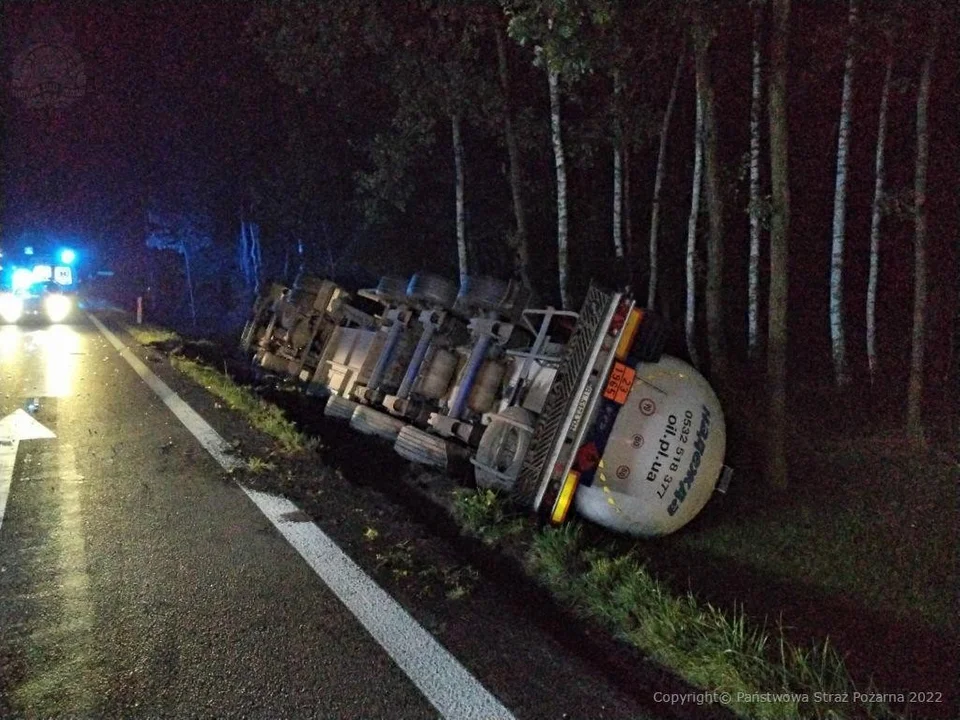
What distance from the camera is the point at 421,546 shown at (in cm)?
449

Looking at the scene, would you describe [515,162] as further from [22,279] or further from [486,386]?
[22,279]

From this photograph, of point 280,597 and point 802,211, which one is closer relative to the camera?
point 280,597

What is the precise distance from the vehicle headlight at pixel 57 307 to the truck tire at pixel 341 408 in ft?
64.4

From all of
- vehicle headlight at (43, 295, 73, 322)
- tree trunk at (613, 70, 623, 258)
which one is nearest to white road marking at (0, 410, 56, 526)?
tree trunk at (613, 70, 623, 258)

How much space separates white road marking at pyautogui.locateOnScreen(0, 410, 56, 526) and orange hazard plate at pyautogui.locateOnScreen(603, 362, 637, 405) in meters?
4.54

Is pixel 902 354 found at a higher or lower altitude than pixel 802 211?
lower

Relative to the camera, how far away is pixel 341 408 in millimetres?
8234

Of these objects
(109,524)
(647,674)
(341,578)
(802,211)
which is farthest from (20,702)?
(802,211)

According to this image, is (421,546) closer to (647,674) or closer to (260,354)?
(647,674)

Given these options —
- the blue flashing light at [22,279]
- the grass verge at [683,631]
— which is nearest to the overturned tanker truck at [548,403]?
the grass verge at [683,631]

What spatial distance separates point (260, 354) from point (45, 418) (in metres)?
4.68

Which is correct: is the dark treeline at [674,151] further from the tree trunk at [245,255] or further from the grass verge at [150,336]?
the tree trunk at [245,255]

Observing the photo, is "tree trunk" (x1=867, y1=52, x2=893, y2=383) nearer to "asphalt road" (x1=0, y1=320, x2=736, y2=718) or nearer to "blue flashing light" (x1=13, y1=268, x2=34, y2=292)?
"asphalt road" (x1=0, y1=320, x2=736, y2=718)

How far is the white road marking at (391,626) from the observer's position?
9.41 ft
